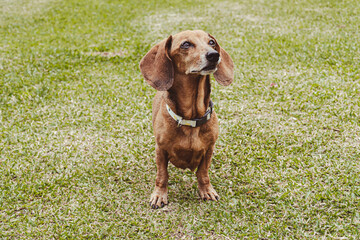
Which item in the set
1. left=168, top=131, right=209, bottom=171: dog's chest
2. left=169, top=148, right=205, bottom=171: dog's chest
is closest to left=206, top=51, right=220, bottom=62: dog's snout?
left=168, top=131, right=209, bottom=171: dog's chest

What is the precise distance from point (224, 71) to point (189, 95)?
440 mm

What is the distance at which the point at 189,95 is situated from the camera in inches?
123

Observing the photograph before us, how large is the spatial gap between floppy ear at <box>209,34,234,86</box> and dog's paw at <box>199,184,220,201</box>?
1149 mm

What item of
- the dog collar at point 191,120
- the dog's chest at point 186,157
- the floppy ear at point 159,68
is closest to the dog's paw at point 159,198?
the dog's chest at point 186,157

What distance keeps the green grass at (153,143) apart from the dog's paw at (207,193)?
0.09 meters

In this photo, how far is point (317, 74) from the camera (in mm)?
6164

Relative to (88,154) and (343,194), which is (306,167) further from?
(88,154)

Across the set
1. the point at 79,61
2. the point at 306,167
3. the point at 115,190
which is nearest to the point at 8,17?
the point at 79,61

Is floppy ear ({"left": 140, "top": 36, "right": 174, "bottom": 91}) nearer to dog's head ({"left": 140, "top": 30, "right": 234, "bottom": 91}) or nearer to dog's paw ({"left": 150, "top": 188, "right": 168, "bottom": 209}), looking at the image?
dog's head ({"left": 140, "top": 30, "right": 234, "bottom": 91})

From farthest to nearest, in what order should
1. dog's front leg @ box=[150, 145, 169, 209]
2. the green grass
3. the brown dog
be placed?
1. dog's front leg @ box=[150, 145, 169, 209]
2. the green grass
3. the brown dog

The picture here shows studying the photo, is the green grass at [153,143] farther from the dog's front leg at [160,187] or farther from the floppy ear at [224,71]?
the floppy ear at [224,71]

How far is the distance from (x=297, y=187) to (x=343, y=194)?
450mm

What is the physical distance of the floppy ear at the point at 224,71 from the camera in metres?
3.24

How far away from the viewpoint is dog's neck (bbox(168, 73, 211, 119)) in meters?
3.08
